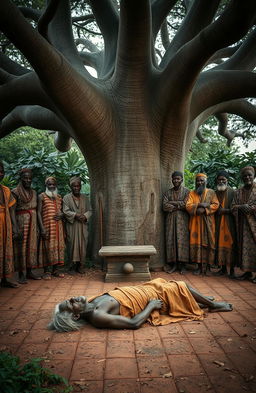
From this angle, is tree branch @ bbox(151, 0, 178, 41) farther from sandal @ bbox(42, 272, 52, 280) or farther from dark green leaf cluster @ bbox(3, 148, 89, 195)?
sandal @ bbox(42, 272, 52, 280)

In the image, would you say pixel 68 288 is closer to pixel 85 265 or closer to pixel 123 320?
pixel 85 265

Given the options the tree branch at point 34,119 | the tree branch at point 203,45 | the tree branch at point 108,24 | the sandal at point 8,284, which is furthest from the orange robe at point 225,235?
the tree branch at point 34,119

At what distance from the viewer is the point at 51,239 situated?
5.79 meters

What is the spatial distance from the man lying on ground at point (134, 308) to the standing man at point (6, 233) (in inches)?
79.4

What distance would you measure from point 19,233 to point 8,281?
2.79ft

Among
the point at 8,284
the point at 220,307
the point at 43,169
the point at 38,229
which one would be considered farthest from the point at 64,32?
the point at 220,307

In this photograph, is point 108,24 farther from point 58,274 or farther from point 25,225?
point 58,274

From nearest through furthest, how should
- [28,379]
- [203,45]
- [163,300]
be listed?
1. [28,379]
2. [163,300]
3. [203,45]

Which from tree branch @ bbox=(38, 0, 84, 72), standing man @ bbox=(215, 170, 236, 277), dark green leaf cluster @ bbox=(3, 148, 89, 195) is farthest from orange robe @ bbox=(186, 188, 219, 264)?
tree branch @ bbox=(38, 0, 84, 72)

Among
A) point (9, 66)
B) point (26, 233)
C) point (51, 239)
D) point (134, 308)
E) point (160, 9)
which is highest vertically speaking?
point (160, 9)

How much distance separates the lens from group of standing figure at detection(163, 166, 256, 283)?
5422 millimetres

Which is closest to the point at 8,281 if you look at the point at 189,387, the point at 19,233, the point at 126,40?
the point at 19,233

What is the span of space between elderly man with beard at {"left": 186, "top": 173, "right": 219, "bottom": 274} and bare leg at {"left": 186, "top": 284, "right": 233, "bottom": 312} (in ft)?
6.44

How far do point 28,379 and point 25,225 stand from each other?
3.68m
